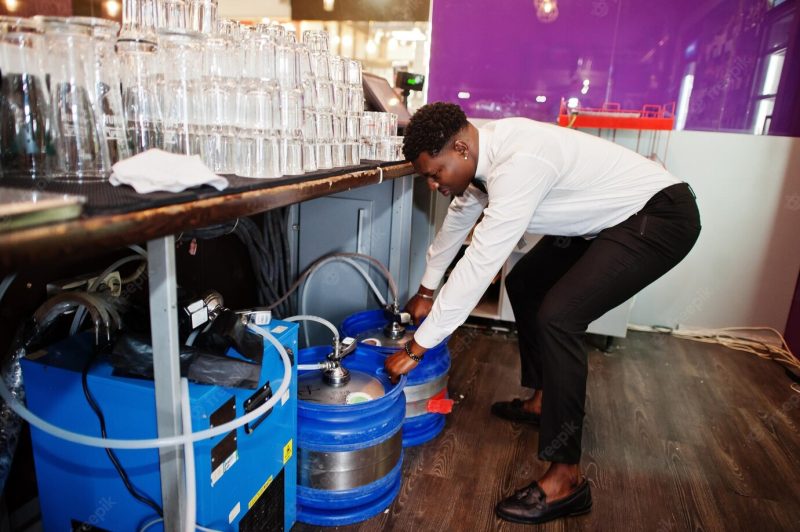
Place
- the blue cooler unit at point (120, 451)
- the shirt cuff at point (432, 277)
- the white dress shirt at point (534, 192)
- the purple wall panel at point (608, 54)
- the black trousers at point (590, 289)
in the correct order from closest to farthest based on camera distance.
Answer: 1. the blue cooler unit at point (120, 451)
2. the white dress shirt at point (534, 192)
3. the black trousers at point (590, 289)
4. the shirt cuff at point (432, 277)
5. the purple wall panel at point (608, 54)

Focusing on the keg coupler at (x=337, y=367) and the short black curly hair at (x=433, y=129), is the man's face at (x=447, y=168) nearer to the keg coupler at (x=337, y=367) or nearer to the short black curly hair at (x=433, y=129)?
the short black curly hair at (x=433, y=129)

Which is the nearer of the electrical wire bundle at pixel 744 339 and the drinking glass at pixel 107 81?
the drinking glass at pixel 107 81

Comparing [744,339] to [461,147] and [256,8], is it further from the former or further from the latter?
[256,8]

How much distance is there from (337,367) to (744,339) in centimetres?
250

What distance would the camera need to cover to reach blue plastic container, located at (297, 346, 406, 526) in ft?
4.30

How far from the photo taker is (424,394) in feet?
5.71

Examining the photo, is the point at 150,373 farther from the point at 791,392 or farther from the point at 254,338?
the point at 791,392

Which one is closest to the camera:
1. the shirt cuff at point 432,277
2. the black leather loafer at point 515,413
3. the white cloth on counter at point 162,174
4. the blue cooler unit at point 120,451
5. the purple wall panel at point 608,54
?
the white cloth on counter at point 162,174

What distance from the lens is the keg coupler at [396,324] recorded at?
179cm

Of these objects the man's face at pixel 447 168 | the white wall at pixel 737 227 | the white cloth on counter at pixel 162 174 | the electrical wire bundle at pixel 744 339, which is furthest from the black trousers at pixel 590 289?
the electrical wire bundle at pixel 744 339

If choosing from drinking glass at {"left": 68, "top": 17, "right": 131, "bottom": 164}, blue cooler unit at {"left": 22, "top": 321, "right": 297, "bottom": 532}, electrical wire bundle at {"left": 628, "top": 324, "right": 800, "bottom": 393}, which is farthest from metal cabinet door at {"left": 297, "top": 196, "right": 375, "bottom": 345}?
electrical wire bundle at {"left": 628, "top": 324, "right": 800, "bottom": 393}

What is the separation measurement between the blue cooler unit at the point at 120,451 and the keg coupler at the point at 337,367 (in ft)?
1.06

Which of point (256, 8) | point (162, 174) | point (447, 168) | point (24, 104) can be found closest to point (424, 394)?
point (447, 168)

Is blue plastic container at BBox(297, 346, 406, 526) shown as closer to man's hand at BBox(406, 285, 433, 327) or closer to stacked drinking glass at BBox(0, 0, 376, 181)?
man's hand at BBox(406, 285, 433, 327)
